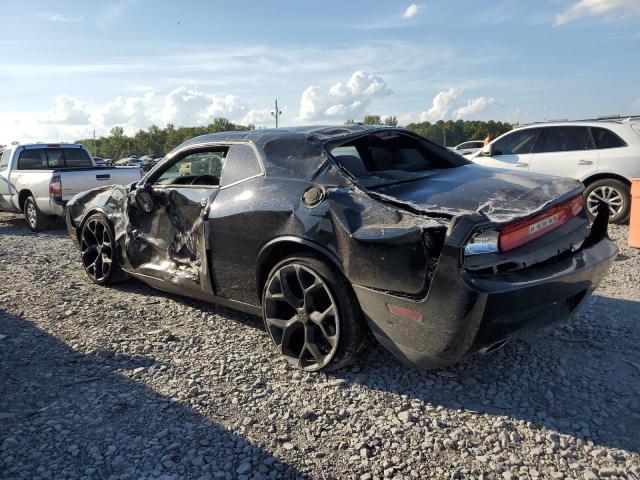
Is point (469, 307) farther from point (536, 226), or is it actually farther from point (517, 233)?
point (536, 226)

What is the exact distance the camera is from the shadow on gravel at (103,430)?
2.37 m

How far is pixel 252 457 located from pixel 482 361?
1698mm

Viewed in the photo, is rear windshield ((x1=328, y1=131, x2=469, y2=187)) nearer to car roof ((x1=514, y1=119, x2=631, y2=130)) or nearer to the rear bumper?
the rear bumper

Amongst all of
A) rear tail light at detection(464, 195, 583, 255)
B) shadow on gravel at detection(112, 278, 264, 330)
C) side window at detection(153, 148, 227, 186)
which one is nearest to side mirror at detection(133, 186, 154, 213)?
side window at detection(153, 148, 227, 186)

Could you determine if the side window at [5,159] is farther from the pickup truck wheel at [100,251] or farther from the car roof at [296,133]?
the car roof at [296,133]

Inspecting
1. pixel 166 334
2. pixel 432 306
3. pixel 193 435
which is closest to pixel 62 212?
pixel 166 334

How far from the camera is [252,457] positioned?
243cm

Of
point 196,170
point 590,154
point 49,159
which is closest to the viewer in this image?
point 196,170

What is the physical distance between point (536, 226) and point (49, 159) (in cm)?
1054

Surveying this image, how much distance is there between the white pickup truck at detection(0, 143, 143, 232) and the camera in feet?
29.7

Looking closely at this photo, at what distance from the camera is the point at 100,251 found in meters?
5.21

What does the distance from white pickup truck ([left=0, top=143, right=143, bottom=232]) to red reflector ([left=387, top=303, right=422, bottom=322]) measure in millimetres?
7712

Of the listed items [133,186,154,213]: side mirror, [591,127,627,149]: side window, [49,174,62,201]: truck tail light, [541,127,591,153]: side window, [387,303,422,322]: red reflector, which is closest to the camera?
[387,303,422,322]: red reflector

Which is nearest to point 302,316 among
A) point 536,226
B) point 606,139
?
point 536,226
